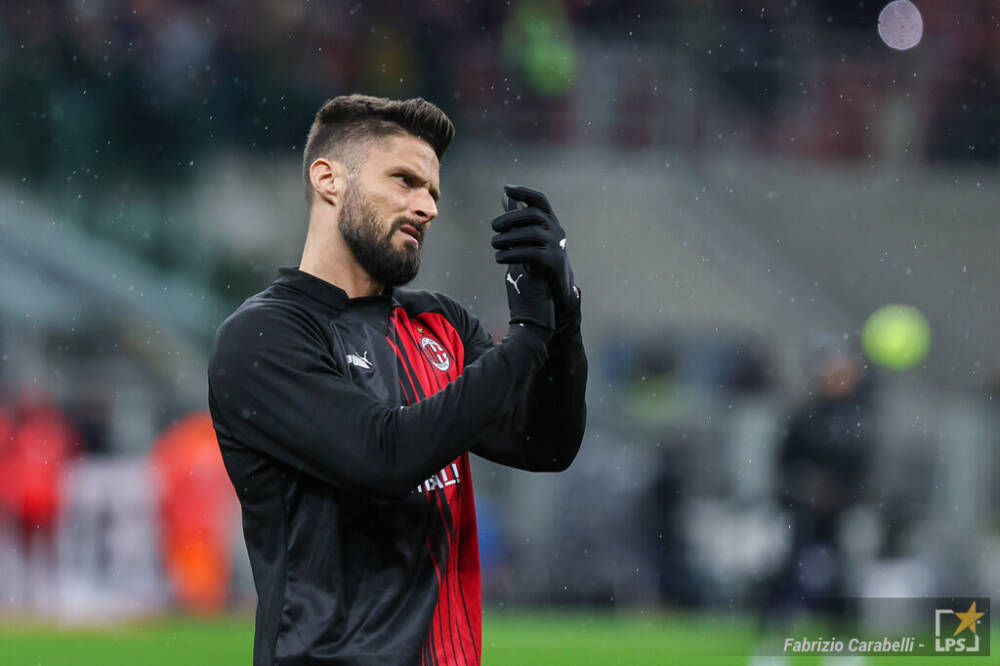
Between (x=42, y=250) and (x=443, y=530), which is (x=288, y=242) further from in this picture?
(x=443, y=530)

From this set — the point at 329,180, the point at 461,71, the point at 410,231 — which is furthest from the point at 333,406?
the point at 461,71

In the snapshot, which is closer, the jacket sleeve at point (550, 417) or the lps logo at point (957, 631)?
the jacket sleeve at point (550, 417)

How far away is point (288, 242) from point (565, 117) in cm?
282

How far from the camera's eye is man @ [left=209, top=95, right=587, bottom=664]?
247 centimetres

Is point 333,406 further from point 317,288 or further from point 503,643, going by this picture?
point 503,643

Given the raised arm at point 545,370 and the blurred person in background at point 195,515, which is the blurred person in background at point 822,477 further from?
the raised arm at point 545,370

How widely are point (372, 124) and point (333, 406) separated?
0.60 m

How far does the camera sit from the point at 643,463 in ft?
35.0

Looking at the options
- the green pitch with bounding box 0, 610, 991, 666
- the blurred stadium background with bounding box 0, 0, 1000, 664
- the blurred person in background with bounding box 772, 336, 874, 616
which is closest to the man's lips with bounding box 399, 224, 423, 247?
the green pitch with bounding box 0, 610, 991, 666

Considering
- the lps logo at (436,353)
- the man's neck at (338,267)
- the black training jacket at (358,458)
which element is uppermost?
the man's neck at (338,267)

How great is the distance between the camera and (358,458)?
7.98 ft

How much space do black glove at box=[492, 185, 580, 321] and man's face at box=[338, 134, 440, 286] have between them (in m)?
0.20

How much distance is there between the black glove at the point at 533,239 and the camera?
2.52m

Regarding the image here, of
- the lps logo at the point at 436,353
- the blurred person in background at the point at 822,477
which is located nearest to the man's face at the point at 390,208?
the lps logo at the point at 436,353
